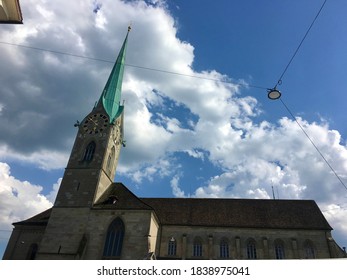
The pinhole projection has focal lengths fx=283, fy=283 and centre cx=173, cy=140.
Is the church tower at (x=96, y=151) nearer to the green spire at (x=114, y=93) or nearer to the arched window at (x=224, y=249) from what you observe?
the green spire at (x=114, y=93)

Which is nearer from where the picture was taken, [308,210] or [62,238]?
[62,238]

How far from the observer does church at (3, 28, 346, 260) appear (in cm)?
2391

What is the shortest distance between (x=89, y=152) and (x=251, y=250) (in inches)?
759

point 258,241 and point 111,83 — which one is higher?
point 111,83

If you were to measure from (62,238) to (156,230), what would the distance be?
28.2ft

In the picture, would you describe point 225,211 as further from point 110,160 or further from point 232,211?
point 110,160

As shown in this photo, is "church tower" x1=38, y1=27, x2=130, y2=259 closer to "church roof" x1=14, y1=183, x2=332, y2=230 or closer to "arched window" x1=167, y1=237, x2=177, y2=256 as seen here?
"church roof" x1=14, y1=183, x2=332, y2=230

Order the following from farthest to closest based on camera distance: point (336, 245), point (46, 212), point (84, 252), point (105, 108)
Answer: point (105, 108), point (46, 212), point (336, 245), point (84, 252)

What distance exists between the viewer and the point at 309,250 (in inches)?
1084

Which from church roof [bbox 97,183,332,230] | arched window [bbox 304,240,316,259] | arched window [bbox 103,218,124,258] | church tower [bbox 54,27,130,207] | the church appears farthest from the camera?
church roof [bbox 97,183,332,230]

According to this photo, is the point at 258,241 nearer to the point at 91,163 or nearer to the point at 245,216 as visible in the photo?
the point at 245,216

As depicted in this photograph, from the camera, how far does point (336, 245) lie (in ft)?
89.9

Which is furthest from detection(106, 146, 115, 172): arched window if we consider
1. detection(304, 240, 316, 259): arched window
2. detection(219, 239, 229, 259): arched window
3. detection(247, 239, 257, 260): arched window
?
detection(304, 240, 316, 259): arched window

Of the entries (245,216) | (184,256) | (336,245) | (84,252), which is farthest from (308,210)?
(84,252)
